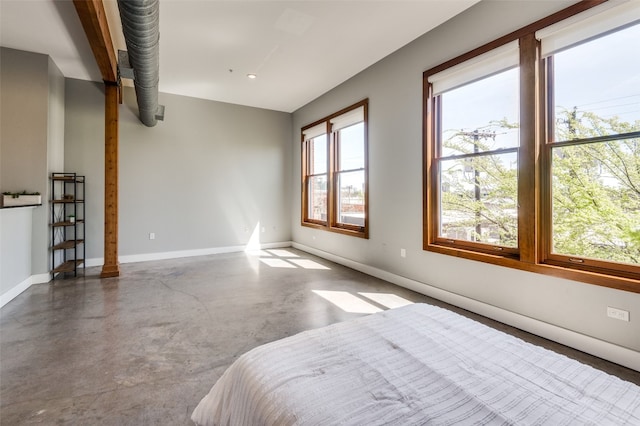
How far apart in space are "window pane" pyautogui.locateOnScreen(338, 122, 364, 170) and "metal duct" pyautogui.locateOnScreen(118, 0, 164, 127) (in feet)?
10.1

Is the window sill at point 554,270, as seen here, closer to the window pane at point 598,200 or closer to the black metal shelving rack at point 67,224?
the window pane at point 598,200

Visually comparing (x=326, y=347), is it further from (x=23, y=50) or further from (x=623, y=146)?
(x=23, y=50)

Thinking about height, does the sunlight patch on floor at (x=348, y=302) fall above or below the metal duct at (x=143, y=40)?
below

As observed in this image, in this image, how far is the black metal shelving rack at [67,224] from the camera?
4363 millimetres

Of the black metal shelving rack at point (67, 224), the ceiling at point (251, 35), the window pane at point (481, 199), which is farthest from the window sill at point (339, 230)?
the black metal shelving rack at point (67, 224)

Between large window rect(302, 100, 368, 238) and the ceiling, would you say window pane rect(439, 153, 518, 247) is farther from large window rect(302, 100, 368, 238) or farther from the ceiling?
the ceiling

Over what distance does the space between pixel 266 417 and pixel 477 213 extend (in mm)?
3038

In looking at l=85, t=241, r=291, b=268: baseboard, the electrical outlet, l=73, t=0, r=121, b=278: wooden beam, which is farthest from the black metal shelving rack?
the electrical outlet

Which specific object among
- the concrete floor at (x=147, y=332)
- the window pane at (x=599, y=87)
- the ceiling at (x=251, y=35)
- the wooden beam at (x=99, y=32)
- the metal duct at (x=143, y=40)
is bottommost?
the concrete floor at (x=147, y=332)

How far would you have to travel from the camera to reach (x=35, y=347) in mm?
2418

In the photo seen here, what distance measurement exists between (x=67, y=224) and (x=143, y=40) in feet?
10.7

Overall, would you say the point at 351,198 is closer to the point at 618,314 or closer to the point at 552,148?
the point at 552,148

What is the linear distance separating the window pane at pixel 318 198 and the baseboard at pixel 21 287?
4494mm

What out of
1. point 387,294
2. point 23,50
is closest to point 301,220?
point 387,294
